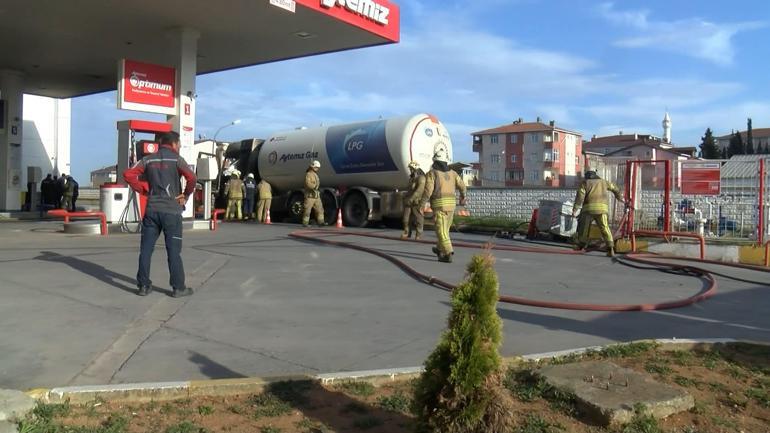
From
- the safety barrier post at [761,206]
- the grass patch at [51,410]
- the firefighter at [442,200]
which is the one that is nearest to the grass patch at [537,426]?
the grass patch at [51,410]

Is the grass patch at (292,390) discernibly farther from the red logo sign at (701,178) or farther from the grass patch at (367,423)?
the red logo sign at (701,178)

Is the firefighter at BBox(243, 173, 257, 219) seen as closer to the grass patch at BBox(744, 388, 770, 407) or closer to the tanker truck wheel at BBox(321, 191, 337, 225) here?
the tanker truck wheel at BBox(321, 191, 337, 225)

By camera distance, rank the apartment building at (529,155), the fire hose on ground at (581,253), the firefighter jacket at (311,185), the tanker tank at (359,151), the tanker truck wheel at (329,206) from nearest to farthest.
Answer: the fire hose on ground at (581,253), the firefighter jacket at (311,185), the tanker tank at (359,151), the tanker truck wheel at (329,206), the apartment building at (529,155)

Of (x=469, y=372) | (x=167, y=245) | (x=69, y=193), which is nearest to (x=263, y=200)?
(x=69, y=193)

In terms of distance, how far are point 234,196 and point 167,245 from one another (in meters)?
14.2

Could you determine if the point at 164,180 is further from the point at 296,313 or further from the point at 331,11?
the point at 331,11

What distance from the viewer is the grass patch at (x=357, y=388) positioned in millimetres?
4203

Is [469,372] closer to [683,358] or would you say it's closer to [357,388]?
[357,388]

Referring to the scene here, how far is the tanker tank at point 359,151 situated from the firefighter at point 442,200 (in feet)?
23.3

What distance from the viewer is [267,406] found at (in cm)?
399

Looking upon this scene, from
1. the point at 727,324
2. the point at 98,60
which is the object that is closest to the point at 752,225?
the point at 727,324

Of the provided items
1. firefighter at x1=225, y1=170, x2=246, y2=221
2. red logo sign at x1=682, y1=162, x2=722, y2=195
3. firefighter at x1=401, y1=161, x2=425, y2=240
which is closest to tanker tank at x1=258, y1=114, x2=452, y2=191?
firefighter at x1=225, y1=170, x2=246, y2=221

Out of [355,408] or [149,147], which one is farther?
[149,147]

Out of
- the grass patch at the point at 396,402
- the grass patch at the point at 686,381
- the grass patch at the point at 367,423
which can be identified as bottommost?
the grass patch at the point at 367,423
